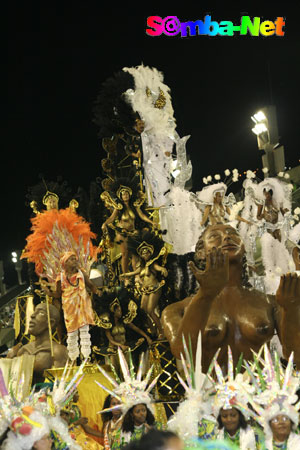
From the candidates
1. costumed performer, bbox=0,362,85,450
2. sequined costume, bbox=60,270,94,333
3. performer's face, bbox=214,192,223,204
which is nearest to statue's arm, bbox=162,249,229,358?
costumed performer, bbox=0,362,85,450

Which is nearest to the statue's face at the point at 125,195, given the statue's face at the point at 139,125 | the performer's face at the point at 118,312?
the statue's face at the point at 139,125

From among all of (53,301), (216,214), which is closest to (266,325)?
(216,214)

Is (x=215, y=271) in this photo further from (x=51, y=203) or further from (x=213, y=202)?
(x=51, y=203)

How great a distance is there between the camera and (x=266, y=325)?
546 centimetres

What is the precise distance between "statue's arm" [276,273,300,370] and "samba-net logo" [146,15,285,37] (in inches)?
336

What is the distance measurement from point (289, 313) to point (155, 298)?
11.5ft

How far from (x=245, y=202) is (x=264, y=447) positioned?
651cm

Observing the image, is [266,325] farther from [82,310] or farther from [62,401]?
[82,310]

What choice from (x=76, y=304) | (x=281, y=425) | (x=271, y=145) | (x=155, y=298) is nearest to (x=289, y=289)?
(x=281, y=425)

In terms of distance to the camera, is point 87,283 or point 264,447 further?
point 87,283

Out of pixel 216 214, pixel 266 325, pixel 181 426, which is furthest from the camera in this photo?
pixel 216 214

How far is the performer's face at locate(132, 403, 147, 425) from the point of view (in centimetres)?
541

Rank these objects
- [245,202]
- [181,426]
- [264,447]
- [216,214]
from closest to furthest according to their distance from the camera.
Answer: [264,447] → [181,426] → [216,214] → [245,202]

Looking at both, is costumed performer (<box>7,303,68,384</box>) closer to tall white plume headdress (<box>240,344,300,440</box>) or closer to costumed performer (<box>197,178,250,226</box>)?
costumed performer (<box>197,178,250,226</box>)
